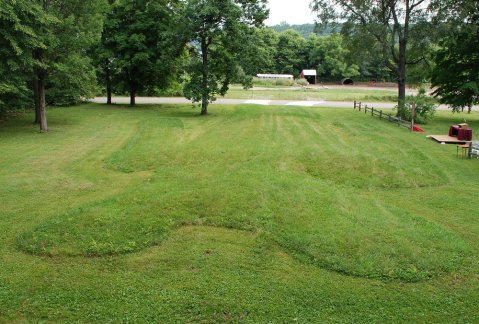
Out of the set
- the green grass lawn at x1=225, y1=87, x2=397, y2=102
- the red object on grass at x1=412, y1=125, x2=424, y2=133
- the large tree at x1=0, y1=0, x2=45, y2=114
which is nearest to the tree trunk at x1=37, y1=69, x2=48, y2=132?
the large tree at x1=0, y1=0, x2=45, y2=114

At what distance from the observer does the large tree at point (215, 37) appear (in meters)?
25.0

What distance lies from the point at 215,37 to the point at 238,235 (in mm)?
20070

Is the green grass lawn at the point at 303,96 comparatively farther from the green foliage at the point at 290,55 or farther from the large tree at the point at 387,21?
the green foliage at the point at 290,55

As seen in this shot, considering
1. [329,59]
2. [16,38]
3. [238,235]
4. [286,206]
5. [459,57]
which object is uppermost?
[329,59]

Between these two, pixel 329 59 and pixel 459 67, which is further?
pixel 329 59

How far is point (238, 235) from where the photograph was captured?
27.9ft

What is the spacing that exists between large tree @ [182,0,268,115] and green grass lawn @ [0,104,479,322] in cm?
1187

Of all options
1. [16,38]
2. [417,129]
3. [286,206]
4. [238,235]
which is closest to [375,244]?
[286,206]

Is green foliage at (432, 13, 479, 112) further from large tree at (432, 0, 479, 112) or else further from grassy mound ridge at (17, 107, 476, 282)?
grassy mound ridge at (17, 107, 476, 282)

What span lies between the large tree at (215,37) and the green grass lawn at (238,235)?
11.9 metres

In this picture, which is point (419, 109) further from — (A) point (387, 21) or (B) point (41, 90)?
(B) point (41, 90)

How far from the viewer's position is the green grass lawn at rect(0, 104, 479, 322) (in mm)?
6238

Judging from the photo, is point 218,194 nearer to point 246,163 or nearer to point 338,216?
point 338,216

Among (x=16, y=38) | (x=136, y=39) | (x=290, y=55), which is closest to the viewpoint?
(x=16, y=38)
